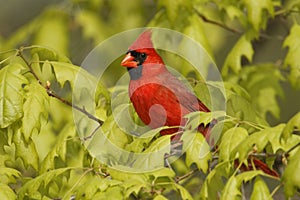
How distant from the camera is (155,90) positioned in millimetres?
3516

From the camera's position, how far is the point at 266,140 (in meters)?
2.66

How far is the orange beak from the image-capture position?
3.53 meters

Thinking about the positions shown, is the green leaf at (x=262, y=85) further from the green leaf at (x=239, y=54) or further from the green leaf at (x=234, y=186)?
the green leaf at (x=234, y=186)

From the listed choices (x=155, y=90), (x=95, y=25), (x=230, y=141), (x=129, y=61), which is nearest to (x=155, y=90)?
(x=155, y=90)

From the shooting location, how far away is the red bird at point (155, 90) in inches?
135

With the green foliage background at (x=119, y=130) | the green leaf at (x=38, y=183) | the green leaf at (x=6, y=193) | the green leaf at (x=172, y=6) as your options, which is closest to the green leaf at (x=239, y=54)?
the green foliage background at (x=119, y=130)

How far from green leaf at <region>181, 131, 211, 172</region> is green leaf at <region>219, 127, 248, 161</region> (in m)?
0.06

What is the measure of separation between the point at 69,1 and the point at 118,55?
1.96ft

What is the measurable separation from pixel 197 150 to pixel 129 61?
86 centimetres

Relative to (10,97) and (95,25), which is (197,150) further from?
(95,25)

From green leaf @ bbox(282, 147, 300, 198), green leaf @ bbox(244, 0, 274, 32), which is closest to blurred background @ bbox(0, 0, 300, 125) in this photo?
green leaf @ bbox(244, 0, 274, 32)

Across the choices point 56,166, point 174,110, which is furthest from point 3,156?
point 174,110

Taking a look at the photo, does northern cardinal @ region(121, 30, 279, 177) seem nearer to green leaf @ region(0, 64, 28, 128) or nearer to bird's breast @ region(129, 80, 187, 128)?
bird's breast @ region(129, 80, 187, 128)

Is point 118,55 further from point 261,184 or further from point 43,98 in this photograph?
point 261,184
